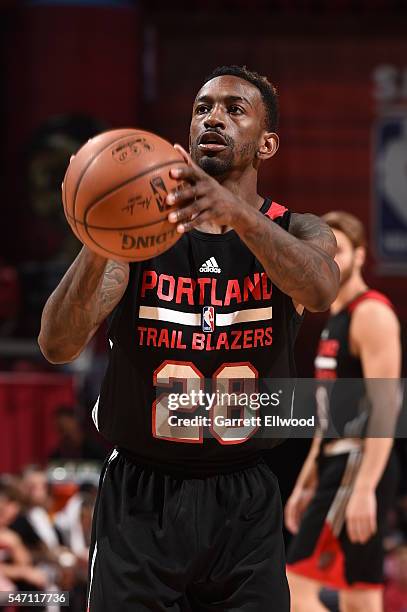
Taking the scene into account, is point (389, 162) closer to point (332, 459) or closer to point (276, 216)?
point (332, 459)

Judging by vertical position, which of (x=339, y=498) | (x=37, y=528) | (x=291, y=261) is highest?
(x=291, y=261)

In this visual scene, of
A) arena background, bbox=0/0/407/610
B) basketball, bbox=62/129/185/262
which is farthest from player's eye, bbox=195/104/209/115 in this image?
arena background, bbox=0/0/407/610

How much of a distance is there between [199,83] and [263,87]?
9.10m

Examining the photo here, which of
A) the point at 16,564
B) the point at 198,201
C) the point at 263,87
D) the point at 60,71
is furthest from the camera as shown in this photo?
the point at 60,71

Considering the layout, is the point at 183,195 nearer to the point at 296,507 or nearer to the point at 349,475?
the point at 349,475

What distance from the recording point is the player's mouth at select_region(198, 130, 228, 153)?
2.78 m

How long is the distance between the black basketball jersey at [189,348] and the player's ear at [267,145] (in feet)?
0.75

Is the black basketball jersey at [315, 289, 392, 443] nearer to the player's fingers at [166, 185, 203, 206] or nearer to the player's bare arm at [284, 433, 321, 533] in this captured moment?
the player's bare arm at [284, 433, 321, 533]

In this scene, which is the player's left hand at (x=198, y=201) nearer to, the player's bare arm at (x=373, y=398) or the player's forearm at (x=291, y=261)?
the player's forearm at (x=291, y=261)

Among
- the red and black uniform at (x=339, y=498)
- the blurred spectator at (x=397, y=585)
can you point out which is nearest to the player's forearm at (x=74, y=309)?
the red and black uniform at (x=339, y=498)

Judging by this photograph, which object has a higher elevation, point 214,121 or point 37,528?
point 214,121
